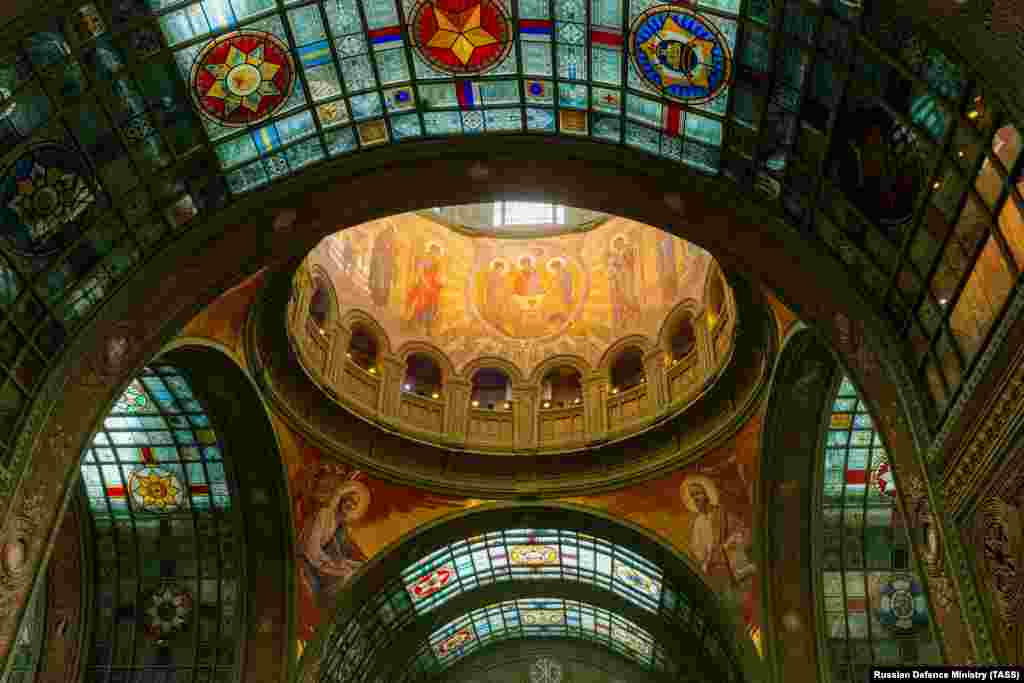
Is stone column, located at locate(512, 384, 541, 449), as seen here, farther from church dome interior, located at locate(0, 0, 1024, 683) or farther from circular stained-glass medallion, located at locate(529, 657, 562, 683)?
circular stained-glass medallion, located at locate(529, 657, 562, 683)

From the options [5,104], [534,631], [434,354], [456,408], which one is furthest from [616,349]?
[5,104]

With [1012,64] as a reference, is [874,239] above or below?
above

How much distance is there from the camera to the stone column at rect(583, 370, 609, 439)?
34.3 metres

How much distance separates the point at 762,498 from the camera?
29.6 metres

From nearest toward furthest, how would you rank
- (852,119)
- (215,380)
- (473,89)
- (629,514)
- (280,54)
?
(852,119) < (280,54) < (473,89) < (215,380) < (629,514)

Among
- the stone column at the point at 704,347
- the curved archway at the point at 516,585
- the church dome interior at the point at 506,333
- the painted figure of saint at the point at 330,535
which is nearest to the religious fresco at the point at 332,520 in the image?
the painted figure of saint at the point at 330,535

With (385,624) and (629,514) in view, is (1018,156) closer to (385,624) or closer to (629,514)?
(629,514)

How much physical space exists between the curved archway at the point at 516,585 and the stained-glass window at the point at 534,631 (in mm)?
1884

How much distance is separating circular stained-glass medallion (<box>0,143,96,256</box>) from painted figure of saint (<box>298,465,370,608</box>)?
1499 centimetres

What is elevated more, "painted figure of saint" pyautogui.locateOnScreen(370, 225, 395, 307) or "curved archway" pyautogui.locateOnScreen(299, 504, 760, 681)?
"painted figure of saint" pyautogui.locateOnScreen(370, 225, 395, 307)

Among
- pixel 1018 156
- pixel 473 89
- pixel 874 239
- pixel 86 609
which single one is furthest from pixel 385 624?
pixel 1018 156

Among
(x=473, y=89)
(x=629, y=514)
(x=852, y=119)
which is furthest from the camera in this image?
(x=629, y=514)

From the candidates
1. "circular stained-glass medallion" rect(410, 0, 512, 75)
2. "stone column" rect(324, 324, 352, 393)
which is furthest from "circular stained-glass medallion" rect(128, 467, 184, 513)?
"circular stained-glass medallion" rect(410, 0, 512, 75)

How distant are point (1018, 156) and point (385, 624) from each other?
30.3 m
